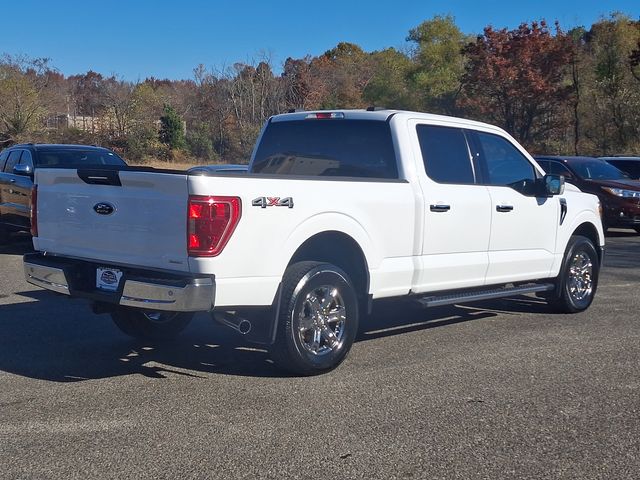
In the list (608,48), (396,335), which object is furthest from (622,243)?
(608,48)

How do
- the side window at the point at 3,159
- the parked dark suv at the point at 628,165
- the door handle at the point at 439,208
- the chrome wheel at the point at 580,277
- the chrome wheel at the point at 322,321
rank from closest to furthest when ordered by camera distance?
the chrome wheel at the point at 322,321
the door handle at the point at 439,208
the chrome wheel at the point at 580,277
the side window at the point at 3,159
the parked dark suv at the point at 628,165

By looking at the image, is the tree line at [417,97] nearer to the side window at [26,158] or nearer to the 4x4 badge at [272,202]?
the side window at [26,158]

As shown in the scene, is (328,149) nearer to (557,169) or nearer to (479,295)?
(479,295)

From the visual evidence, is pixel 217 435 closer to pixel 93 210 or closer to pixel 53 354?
pixel 93 210

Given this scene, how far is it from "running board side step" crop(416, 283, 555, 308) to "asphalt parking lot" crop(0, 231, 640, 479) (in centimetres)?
39

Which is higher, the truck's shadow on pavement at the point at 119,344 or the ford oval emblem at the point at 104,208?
the ford oval emblem at the point at 104,208

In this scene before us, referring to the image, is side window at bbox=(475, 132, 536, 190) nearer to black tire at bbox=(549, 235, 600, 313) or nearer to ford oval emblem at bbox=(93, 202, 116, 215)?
black tire at bbox=(549, 235, 600, 313)

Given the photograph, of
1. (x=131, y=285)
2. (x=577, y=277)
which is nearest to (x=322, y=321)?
(x=131, y=285)

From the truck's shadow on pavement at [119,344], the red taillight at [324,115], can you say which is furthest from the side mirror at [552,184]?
the red taillight at [324,115]

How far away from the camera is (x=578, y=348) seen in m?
7.00

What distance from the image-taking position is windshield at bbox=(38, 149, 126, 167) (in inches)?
504

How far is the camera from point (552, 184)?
312 inches

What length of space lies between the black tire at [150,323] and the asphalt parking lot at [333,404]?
0.40 feet

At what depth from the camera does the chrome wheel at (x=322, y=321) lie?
586 centimetres
